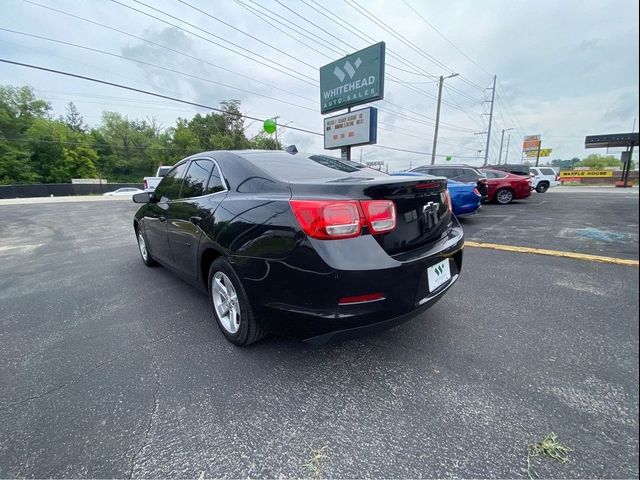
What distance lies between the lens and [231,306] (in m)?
2.37

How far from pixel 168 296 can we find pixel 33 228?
8.19 meters

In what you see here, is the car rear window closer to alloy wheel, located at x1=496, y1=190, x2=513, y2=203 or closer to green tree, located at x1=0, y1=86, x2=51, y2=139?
alloy wheel, located at x1=496, y1=190, x2=513, y2=203

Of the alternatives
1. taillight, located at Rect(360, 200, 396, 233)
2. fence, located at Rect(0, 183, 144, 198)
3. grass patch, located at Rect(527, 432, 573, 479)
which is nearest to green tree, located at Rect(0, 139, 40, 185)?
fence, located at Rect(0, 183, 144, 198)

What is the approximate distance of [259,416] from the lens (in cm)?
171

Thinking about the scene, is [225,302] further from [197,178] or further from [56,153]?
[56,153]

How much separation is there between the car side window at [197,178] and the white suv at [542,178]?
63.1 ft

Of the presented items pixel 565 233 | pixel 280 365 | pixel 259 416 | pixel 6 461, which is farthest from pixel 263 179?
pixel 565 233

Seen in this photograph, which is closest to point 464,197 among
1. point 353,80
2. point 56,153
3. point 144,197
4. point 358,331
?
point 358,331

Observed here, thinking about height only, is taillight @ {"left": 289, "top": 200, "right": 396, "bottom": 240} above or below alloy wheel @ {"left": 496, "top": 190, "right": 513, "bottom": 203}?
above

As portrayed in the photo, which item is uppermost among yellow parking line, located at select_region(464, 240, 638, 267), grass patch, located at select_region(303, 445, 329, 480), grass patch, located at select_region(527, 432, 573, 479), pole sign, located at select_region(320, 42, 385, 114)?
pole sign, located at select_region(320, 42, 385, 114)

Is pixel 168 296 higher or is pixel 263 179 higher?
pixel 263 179

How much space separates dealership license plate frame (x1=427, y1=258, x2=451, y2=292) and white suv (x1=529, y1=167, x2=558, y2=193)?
18.7 m

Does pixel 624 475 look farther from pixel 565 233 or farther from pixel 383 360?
pixel 565 233

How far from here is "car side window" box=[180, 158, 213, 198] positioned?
2845 millimetres
